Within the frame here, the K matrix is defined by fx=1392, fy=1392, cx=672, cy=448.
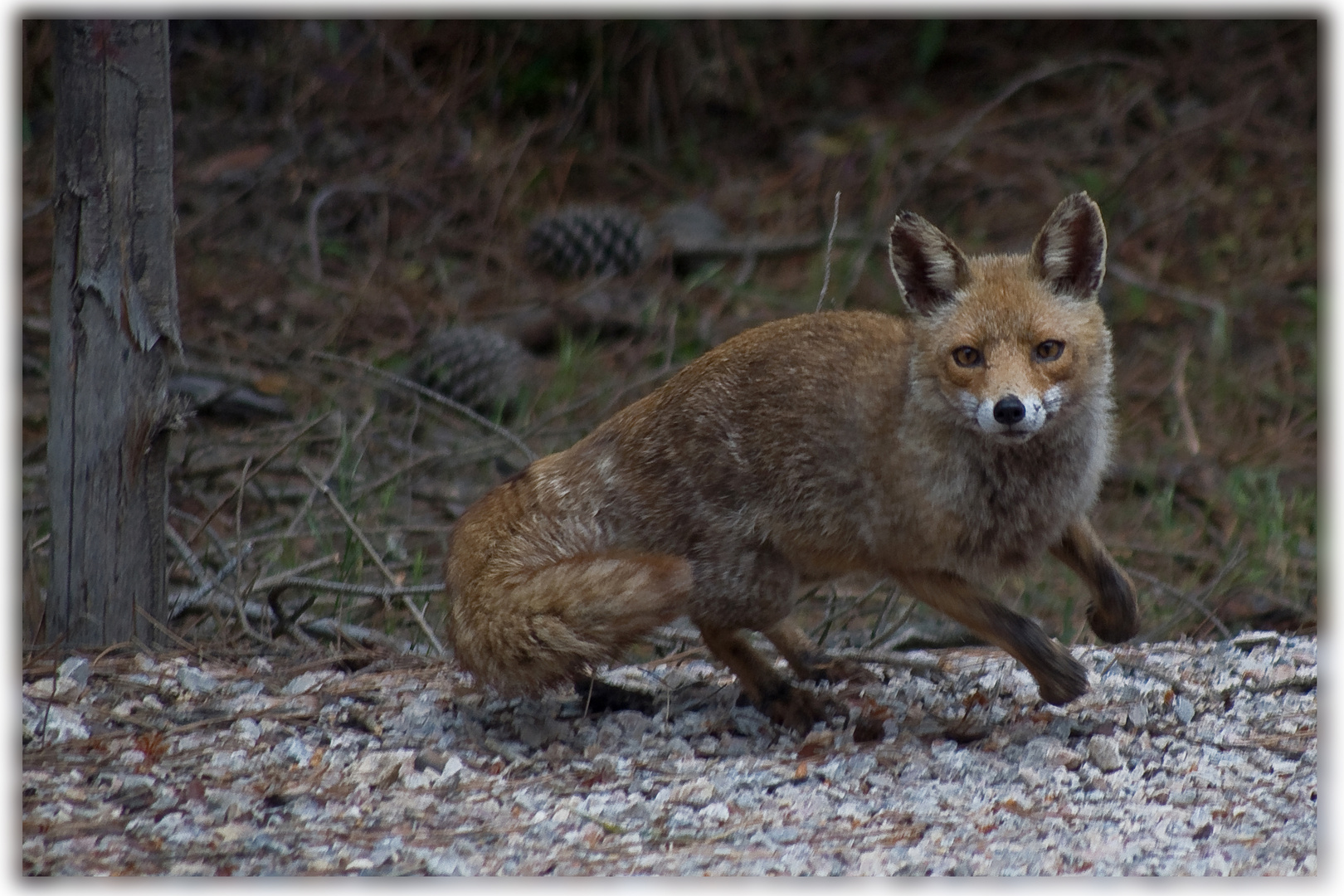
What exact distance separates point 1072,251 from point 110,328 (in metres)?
3.17

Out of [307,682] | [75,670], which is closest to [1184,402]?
[307,682]

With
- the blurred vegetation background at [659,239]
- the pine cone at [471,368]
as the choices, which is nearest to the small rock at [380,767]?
the blurred vegetation background at [659,239]

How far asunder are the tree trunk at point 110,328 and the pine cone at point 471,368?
2.87 metres

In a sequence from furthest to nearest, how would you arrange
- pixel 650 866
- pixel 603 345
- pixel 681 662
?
pixel 603 345
pixel 681 662
pixel 650 866

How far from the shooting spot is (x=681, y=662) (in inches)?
213

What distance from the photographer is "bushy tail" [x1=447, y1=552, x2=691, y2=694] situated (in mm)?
4160

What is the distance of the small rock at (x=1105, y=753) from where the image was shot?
4.21 m

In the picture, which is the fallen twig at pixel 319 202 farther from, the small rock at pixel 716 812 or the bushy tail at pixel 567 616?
the small rock at pixel 716 812

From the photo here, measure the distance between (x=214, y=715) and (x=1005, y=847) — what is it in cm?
249

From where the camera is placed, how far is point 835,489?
15.2 ft

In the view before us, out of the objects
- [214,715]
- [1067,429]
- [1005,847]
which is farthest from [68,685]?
[1067,429]

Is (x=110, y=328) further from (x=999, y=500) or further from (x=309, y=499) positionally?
(x=999, y=500)

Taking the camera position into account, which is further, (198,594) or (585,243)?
(585,243)

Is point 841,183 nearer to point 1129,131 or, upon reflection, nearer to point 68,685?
point 1129,131
